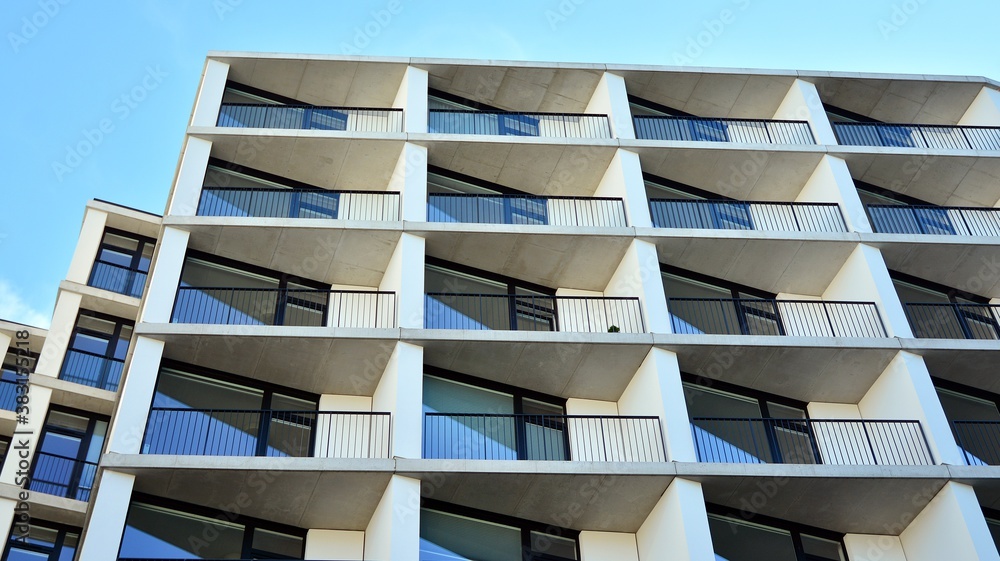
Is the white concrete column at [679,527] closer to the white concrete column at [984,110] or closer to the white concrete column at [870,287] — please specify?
the white concrete column at [870,287]

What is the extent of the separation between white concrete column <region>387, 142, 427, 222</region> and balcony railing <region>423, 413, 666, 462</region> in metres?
5.63

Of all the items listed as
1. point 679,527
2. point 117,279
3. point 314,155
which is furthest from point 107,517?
point 117,279

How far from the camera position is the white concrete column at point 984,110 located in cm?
3134

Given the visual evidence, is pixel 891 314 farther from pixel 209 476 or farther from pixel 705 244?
pixel 209 476

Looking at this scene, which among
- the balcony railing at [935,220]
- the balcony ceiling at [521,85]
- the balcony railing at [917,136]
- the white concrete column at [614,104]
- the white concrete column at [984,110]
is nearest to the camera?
the balcony railing at [935,220]

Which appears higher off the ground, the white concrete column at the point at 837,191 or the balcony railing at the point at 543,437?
the white concrete column at the point at 837,191

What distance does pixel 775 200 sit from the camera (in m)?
30.1

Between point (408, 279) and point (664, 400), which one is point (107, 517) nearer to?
point (408, 279)

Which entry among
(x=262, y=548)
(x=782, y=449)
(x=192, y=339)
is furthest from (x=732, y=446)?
(x=192, y=339)

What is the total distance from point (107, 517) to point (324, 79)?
1529 cm

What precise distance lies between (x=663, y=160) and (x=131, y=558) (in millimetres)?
17597

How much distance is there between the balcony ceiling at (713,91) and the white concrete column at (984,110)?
6.17 meters

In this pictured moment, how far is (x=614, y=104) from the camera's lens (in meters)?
29.9

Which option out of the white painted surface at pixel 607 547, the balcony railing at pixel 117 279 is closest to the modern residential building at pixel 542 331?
the white painted surface at pixel 607 547
